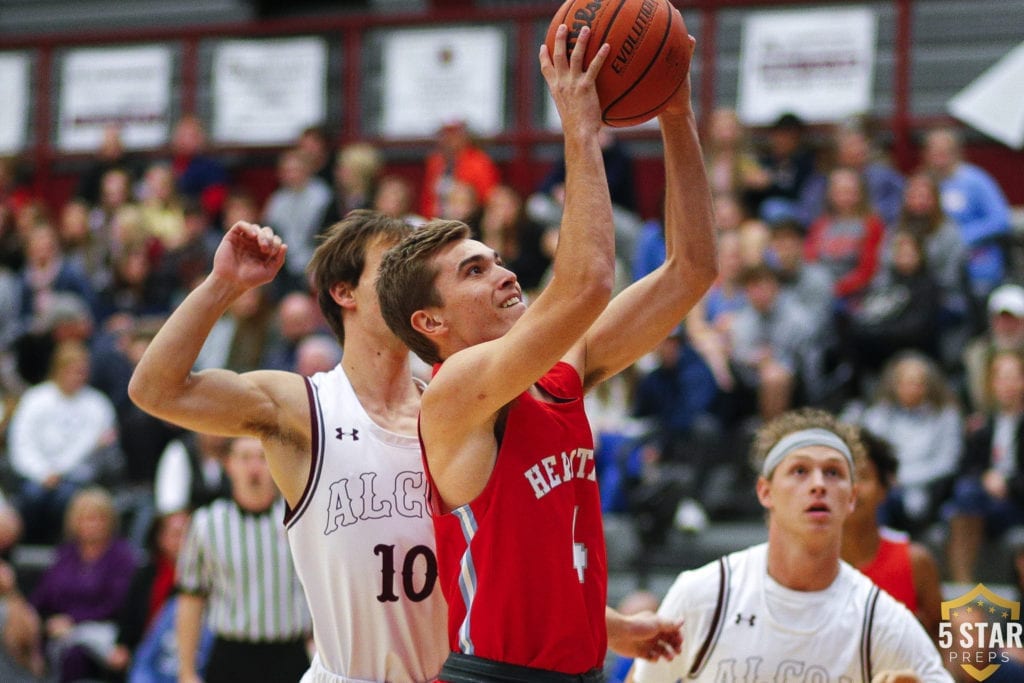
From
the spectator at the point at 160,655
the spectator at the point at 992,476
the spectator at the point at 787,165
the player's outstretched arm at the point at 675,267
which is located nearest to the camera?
the player's outstretched arm at the point at 675,267

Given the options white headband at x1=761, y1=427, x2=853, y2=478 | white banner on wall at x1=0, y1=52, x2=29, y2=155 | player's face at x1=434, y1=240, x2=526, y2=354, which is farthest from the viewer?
white banner on wall at x1=0, y1=52, x2=29, y2=155

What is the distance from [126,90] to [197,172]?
2160mm

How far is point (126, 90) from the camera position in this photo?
16.0 metres

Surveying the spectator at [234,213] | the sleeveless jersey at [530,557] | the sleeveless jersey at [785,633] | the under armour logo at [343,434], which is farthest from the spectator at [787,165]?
the sleeveless jersey at [530,557]

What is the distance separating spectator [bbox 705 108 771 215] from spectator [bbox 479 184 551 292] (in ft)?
4.80

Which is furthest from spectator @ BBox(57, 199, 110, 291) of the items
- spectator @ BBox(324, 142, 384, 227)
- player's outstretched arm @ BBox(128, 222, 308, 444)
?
player's outstretched arm @ BBox(128, 222, 308, 444)

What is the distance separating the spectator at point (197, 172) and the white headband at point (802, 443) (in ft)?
31.9

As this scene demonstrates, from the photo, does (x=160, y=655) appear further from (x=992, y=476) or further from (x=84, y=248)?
(x=84, y=248)

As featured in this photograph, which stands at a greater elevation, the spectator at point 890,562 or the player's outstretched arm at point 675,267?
the player's outstretched arm at point 675,267

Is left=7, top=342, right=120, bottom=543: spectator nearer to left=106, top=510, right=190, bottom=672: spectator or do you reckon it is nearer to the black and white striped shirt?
left=106, top=510, right=190, bottom=672: spectator

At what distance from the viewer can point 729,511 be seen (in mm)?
9727

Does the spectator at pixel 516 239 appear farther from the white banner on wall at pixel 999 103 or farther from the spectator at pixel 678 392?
the white banner on wall at pixel 999 103

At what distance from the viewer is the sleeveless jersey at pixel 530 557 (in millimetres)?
3752

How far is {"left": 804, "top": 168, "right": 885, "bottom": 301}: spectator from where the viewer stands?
34.9ft
